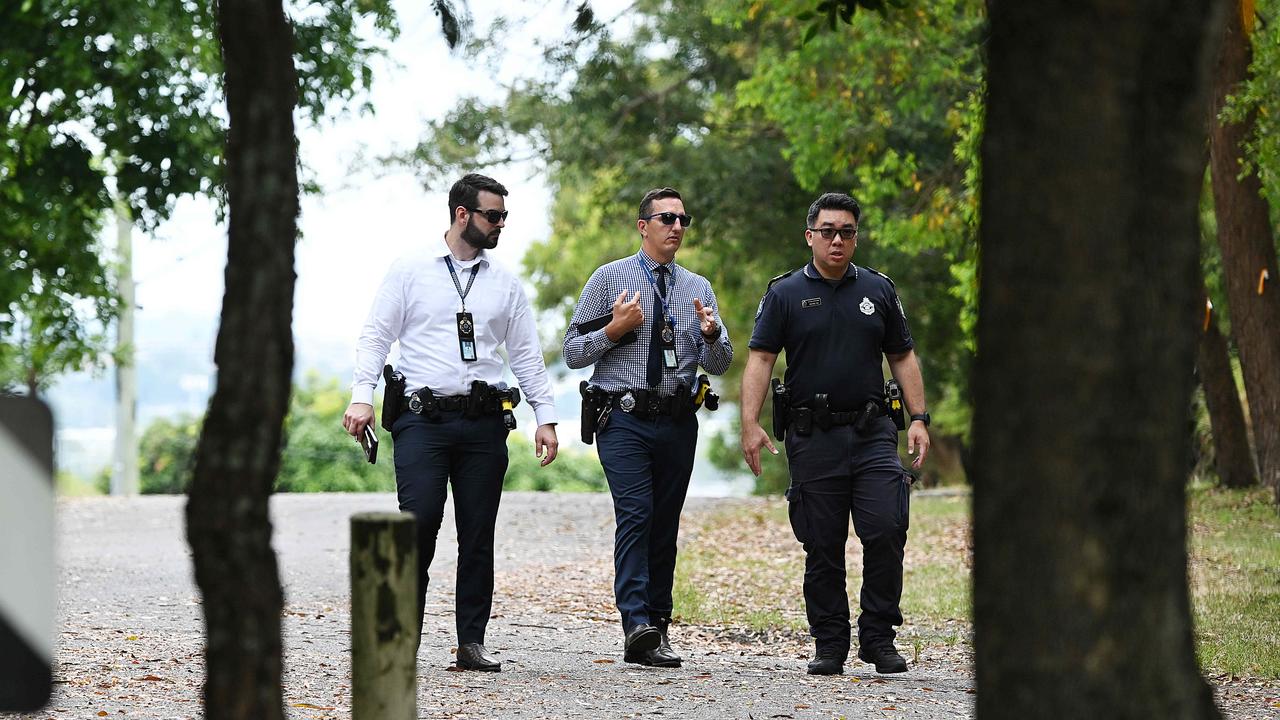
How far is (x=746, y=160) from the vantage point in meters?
26.4

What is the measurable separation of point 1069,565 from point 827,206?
186 inches

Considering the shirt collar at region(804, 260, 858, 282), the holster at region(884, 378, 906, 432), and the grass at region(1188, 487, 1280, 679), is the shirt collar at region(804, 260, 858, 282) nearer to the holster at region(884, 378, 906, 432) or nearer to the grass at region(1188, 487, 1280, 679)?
the holster at region(884, 378, 906, 432)

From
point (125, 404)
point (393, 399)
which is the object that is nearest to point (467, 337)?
point (393, 399)

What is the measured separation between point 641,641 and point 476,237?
209 cm

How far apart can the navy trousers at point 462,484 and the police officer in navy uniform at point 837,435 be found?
1.25 m

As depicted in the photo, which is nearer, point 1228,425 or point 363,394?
point 363,394

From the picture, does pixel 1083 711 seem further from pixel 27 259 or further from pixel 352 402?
pixel 27 259

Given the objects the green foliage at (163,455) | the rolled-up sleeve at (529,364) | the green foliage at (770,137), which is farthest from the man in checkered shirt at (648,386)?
the green foliage at (163,455)

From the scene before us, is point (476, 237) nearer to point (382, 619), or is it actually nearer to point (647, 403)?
point (647, 403)

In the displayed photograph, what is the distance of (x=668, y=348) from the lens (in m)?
8.25

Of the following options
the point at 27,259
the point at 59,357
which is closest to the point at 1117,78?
the point at 27,259

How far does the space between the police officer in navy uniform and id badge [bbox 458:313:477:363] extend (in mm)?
1367

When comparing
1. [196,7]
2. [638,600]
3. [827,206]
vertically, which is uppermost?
[196,7]

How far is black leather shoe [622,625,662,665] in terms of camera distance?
7.94m
